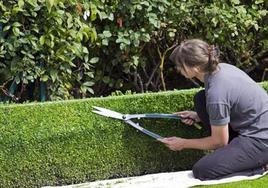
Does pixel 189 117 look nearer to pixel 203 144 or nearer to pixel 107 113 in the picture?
pixel 203 144

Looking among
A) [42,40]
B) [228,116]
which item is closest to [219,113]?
[228,116]

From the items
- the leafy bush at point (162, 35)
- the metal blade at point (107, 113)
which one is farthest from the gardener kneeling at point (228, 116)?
the leafy bush at point (162, 35)

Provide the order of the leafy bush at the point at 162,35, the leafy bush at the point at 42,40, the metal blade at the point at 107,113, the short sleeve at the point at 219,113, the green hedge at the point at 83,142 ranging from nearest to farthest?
1. the short sleeve at the point at 219,113
2. the green hedge at the point at 83,142
3. the metal blade at the point at 107,113
4. the leafy bush at the point at 42,40
5. the leafy bush at the point at 162,35

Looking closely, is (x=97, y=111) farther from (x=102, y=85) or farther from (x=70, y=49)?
(x=102, y=85)

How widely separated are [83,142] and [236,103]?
1157mm

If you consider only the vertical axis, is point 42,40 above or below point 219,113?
above

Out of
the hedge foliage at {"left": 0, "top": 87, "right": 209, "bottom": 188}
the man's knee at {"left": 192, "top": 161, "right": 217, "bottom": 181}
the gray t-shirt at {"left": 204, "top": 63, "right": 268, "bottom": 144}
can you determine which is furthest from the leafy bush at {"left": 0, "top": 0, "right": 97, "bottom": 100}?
the man's knee at {"left": 192, "top": 161, "right": 217, "bottom": 181}

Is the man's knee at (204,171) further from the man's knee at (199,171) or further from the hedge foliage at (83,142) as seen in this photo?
the hedge foliage at (83,142)

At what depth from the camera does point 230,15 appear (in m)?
5.54

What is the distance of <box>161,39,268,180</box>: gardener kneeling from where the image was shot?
3.98m

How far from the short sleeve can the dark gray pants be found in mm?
216

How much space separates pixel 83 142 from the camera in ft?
14.5

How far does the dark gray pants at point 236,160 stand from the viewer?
13.3 ft

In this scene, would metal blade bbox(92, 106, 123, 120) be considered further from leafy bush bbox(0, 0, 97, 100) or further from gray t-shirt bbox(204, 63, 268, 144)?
gray t-shirt bbox(204, 63, 268, 144)
